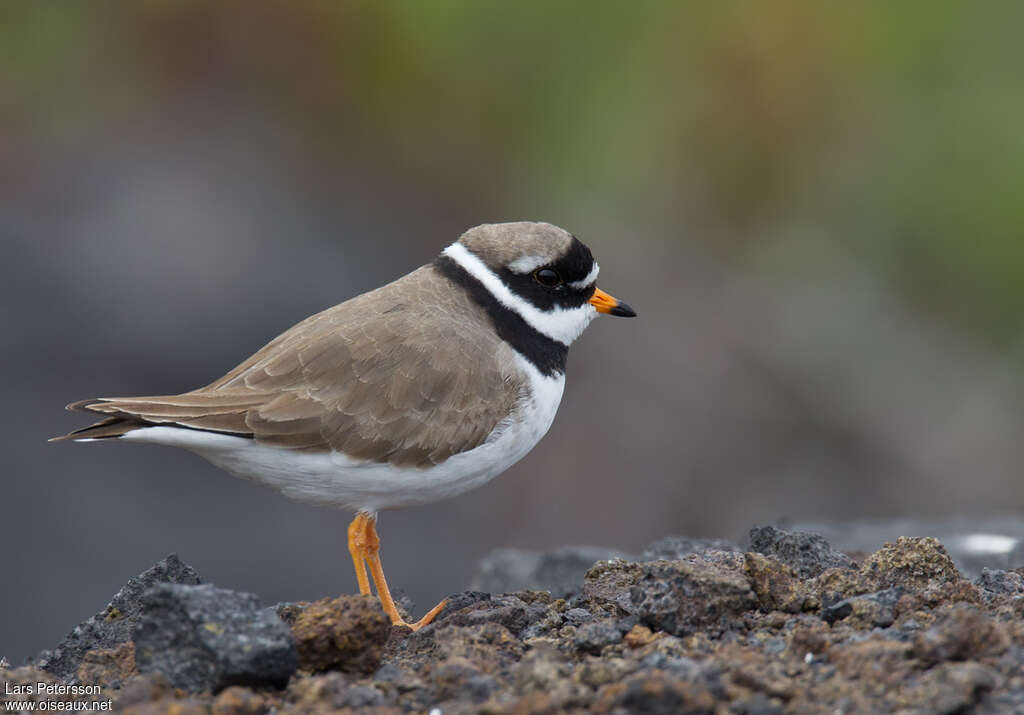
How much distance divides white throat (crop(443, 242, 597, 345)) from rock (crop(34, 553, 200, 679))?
2.04m

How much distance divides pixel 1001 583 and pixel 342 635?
8.69 ft

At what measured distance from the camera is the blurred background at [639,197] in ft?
36.1

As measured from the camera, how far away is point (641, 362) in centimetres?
1180

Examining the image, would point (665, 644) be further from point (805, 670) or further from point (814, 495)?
point (814, 495)

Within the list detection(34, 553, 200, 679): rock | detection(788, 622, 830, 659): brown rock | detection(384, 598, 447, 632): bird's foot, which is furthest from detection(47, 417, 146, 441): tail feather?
detection(788, 622, 830, 659): brown rock

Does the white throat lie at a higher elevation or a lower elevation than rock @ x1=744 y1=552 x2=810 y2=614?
higher

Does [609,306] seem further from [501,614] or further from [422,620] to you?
[501,614]

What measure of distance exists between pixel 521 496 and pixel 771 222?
11.8 feet

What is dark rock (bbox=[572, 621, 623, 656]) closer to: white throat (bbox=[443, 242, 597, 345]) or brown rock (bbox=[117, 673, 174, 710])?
brown rock (bbox=[117, 673, 174, 710])

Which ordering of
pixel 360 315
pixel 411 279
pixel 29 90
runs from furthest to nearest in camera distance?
1. pixel 29 90
2. pixel 411 279
3. pixel 360 315

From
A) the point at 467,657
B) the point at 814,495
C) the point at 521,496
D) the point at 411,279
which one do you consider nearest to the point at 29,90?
the point at 521,496

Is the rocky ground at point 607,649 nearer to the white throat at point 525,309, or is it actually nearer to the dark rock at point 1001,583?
the dark rock at point 1001,583

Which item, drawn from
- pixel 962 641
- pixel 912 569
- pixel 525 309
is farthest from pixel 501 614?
pixel 525 309

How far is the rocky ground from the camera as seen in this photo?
3.62m
